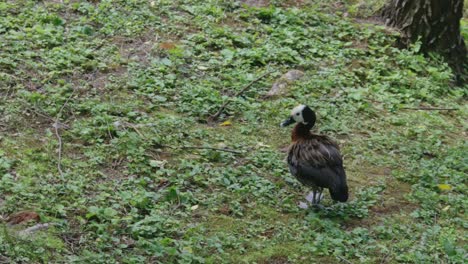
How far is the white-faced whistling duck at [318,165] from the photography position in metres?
6.07

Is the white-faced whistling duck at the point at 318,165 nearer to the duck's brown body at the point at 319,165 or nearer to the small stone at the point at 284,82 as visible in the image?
the duck's brown body at the point at 319,165

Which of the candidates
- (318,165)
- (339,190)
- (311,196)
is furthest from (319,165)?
(311,196)

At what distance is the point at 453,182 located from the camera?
23.1 ft

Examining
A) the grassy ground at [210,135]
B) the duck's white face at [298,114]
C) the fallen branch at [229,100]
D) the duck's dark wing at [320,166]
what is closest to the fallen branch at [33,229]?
the grassy ground at [210,135]

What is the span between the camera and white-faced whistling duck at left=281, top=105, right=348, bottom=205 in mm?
6074

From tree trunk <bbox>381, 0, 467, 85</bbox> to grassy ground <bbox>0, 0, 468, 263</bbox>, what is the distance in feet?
0.86

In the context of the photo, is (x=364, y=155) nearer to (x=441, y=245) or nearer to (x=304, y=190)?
(x=304, y=190)

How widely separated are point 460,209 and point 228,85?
314cm

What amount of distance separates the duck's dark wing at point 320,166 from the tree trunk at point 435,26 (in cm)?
453

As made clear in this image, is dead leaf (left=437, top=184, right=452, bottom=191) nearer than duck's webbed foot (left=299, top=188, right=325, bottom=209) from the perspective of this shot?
No

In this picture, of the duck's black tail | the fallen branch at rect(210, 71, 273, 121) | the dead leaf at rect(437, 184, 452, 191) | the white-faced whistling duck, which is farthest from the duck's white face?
the dead leaf at rect(437, 184, 452, 191)

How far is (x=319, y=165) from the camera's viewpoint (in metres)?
6.19

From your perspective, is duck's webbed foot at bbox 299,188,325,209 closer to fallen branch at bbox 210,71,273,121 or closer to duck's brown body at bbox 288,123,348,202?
duck's brown body at bbox 288,123,348,202

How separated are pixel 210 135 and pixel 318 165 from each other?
1.57 meters
